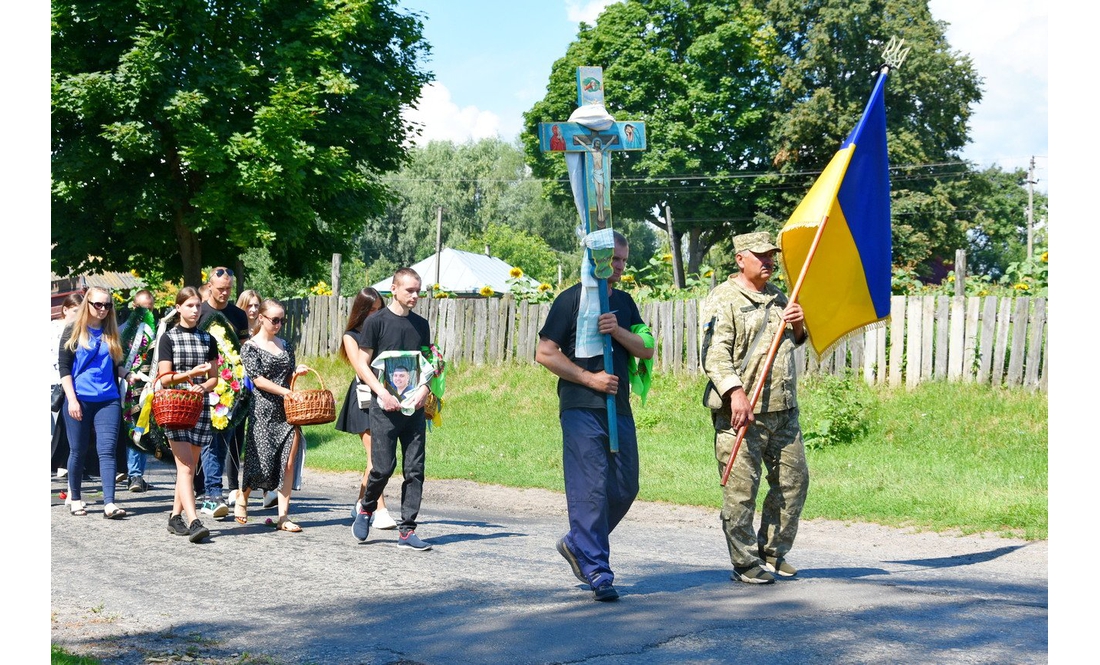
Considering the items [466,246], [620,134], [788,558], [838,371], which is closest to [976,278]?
[838,371]

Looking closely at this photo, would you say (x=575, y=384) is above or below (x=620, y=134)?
below

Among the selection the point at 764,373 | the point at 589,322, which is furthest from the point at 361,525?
the point at 764,373

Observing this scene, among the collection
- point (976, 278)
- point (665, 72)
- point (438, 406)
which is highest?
point (665, 72)

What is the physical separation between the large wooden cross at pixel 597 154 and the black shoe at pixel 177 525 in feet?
14.0

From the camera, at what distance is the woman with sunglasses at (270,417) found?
32.2ft

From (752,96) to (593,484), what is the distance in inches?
1727

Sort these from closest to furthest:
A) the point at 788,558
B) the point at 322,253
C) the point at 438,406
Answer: the point at 788,558 → the point at 438,406 → the point at 322,253

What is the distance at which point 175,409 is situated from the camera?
367 inches

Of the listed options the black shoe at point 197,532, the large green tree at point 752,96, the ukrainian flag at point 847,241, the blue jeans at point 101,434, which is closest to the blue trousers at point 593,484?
the ukrainian flag at point 847,241

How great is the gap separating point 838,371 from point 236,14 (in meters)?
15.2

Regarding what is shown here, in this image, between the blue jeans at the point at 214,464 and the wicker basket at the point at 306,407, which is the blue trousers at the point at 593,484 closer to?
the wicker basket at the point at 306,407

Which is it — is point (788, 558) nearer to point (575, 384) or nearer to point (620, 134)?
point (575, 384)

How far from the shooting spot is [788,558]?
857 cm

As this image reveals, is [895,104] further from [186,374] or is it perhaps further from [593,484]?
[593,484]
